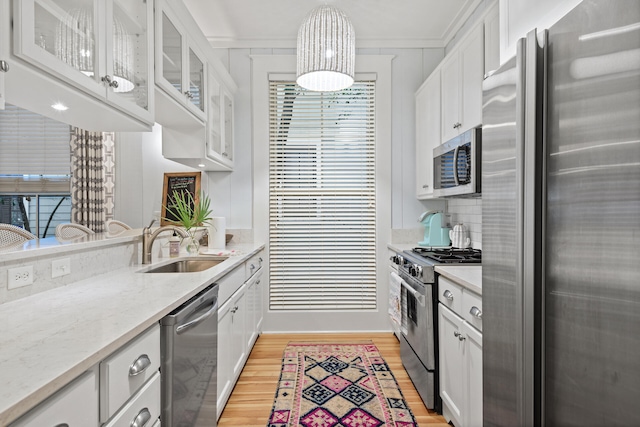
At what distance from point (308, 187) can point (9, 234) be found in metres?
2.34

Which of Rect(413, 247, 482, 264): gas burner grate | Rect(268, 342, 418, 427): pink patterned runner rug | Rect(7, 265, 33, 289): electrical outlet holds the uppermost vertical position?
Rect(7, 265, 33, 289): electrical outlet

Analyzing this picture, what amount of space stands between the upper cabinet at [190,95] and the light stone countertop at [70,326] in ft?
3.49

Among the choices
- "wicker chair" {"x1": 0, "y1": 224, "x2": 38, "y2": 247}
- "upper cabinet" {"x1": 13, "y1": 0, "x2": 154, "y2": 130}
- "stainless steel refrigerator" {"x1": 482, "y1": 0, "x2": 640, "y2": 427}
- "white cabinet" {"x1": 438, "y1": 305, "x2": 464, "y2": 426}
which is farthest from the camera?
"wicker chair" {"x1": 0, "y1": 224, "x2": 38, "y2": 247}

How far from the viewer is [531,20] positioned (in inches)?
36.1

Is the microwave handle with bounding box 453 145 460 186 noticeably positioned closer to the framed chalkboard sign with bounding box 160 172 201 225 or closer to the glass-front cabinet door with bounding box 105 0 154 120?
the glass-front cabinet door with bounding box 105 0 154 120

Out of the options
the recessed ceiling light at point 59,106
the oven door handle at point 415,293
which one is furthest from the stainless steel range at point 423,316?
the recessed ceiling light at point 59,106

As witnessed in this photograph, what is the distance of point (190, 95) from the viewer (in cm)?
230

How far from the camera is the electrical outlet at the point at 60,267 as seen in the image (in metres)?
1.45

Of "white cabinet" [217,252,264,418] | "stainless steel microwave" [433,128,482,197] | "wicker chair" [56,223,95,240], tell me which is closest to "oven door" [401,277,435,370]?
"stainless steel microwave" [433,128,482,197]

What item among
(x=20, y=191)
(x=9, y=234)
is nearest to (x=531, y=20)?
(x=9, y=234)

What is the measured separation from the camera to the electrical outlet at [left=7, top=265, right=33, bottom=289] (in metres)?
1.25

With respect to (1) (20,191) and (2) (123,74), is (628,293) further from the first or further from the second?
(1) (20,191)

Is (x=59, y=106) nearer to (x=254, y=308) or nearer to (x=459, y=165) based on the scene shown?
(x=254, y=308)

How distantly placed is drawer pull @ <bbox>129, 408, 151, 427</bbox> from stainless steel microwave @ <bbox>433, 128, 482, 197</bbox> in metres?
1.98
